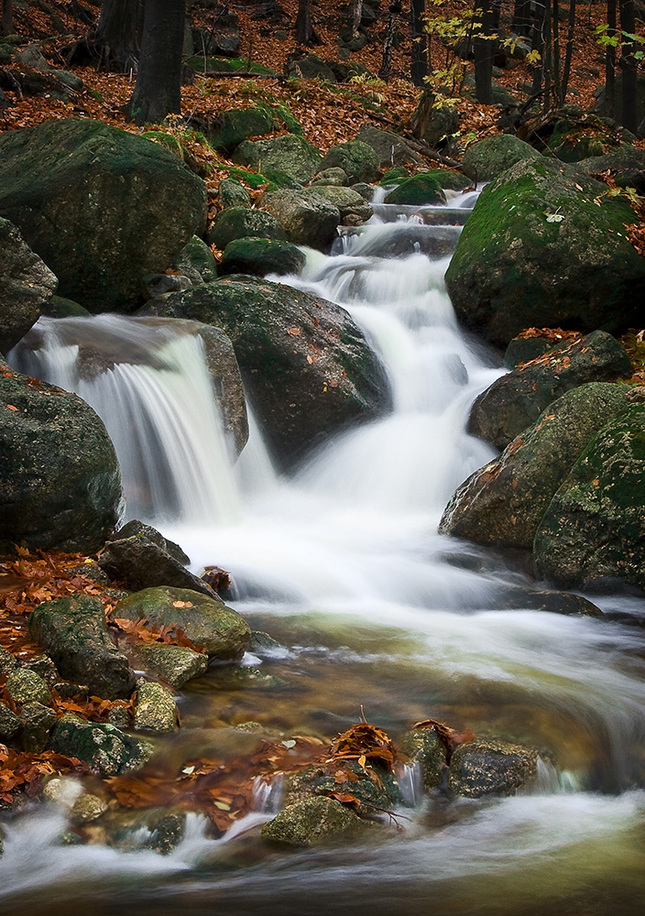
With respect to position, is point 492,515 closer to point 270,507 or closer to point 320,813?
point 270,507

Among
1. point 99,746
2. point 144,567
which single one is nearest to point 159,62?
point 144,567

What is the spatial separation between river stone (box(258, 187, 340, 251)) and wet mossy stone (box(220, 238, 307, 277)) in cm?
109

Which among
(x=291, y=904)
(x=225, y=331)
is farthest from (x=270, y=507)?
(x=291, y=904)

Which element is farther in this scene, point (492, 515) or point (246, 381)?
point (246, 381)

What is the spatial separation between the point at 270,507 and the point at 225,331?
200cm

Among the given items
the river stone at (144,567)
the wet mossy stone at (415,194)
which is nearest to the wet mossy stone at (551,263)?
the wet mossy stone at (415,194)

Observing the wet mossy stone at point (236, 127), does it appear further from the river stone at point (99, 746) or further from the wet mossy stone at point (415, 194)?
the river stone at point (99, 746)

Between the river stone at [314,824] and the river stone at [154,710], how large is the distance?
2.81ft

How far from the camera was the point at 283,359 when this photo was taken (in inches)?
361

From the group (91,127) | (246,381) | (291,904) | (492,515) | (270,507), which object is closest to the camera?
(291,904)

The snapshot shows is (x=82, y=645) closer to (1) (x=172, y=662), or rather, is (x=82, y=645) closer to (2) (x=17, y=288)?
(1) (x=172, y=662)

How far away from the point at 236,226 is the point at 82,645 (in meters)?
8.61

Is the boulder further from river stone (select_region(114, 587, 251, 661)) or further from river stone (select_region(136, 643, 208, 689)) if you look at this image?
river stone (select_region(136, 643, 208, 689))

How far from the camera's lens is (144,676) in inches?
176
